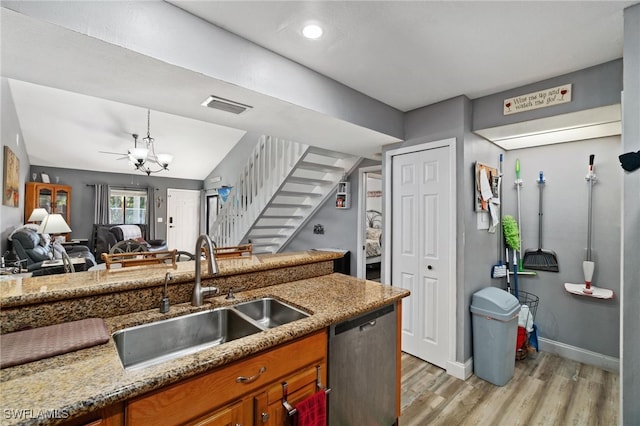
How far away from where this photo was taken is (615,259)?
2.66 metres

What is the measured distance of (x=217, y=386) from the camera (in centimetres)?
108

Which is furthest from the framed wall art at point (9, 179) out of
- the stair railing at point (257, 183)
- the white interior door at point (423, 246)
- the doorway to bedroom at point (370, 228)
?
the white interior door at point (423, 246)

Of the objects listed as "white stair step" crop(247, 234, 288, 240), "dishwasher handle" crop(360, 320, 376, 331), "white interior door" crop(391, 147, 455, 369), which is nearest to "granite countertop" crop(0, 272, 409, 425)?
"dishwasher handle" crop(360, 320, 376, 331)

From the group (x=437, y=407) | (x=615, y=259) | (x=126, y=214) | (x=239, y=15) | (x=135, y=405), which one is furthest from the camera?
(x=126, y=214)

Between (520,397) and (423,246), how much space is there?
138 cm

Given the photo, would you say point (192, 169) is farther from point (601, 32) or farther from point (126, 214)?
point (601, 32)

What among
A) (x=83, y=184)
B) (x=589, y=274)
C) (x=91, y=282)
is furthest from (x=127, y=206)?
(x=589, y=274)

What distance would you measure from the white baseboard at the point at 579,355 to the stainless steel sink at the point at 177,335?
3.20 meters

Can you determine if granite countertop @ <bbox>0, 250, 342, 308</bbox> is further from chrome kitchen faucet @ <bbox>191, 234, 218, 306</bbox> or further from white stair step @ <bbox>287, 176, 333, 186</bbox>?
white stair step @ <bbox>287, 176, 333, 186</bbox>

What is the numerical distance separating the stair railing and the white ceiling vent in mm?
1643

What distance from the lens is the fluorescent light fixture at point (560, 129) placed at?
2215 millimetres

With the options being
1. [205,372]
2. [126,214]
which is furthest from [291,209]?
[126,214]

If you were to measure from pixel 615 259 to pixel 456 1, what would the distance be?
2.78m

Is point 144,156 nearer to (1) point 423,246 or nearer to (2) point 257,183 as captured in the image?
(2) point 257,183
